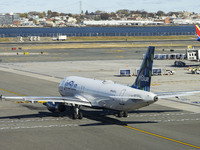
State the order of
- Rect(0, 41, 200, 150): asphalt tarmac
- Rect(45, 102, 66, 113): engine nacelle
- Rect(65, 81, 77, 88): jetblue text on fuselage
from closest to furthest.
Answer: Rect(0, 41, 200, 150): asphalt tarmac → Rect(45, 102, 66, 113): engine nacelle → Rect(65, 81, 77, 88): jetblue text on fuselage

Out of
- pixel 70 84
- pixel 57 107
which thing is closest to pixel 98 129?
Result: pixel 57 107

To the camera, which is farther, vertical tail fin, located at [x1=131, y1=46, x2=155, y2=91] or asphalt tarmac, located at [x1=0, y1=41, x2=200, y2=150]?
vertical tail fin, located at [x1=131, y1=46, x2=155, y2=91]

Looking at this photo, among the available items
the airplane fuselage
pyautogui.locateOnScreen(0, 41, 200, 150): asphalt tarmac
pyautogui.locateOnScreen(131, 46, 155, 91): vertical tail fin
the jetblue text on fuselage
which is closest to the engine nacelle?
pyautogui.locateOnScreen(0, 41, 200, 150): asphalt tarmac

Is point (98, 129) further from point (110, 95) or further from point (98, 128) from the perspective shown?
point (110, 95)

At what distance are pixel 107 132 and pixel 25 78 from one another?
159 ft

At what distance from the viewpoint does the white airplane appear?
40.1 metres

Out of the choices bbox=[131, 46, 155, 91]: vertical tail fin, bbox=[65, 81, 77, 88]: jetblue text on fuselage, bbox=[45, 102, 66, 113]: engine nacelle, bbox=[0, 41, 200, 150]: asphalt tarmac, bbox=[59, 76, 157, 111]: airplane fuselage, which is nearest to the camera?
bbox=[0, 41, 200, 150]: asphalt tarmac

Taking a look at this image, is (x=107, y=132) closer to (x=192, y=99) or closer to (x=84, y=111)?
(x=84, y=111)

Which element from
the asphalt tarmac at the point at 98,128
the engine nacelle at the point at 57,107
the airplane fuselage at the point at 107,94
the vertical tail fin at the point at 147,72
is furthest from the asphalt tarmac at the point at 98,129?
the vertical tail fin at the point at 147,72

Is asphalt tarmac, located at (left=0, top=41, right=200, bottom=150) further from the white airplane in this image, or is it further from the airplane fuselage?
the airplane fuselage

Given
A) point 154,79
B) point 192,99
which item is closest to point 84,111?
point 192,99

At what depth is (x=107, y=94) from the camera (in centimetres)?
4347

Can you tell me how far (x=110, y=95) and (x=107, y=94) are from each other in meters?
0.62

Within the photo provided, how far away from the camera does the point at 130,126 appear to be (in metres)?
42.5
